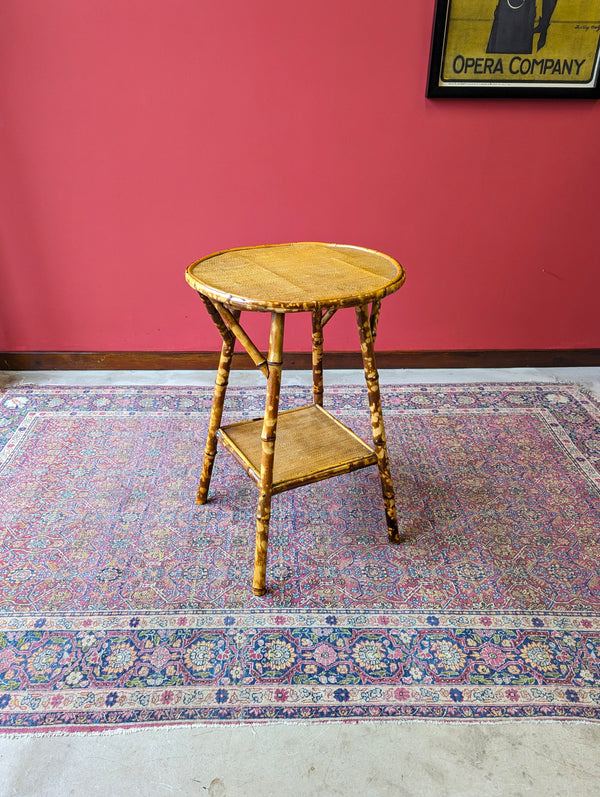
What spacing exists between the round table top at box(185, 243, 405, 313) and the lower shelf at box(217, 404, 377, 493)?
0.50 metres

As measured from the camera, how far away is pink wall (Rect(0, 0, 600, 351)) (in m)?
2.38

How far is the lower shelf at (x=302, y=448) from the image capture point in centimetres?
171

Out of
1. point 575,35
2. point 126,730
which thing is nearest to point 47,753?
point 126,730

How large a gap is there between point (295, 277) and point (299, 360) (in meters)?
1.31

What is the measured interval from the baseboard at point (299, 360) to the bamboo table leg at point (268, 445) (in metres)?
1.37

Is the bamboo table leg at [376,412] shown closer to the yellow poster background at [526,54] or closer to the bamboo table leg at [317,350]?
the bamboo table leg at [317,350]

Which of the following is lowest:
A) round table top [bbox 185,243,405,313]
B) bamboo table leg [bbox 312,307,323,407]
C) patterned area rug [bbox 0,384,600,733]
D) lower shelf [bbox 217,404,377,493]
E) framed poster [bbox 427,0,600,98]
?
patterned area rug [bbox 0,384,600,733]

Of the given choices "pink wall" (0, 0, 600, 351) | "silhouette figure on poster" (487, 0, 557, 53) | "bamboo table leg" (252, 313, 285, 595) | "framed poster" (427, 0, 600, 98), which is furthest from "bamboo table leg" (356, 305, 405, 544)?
"silhouette figure on poster" (487, 0, 557, 53)

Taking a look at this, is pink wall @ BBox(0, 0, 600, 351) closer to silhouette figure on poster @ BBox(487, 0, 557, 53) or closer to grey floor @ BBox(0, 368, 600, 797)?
silhouette figure on poster @ BBox(487, 0, 557, 53)

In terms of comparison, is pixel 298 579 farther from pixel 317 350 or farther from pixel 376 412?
pixel 317 350

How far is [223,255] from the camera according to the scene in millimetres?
1854

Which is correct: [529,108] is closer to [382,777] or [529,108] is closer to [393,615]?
[393,615]

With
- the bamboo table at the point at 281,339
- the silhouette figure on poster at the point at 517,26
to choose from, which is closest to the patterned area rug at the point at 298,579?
the bamboo table at the point at 281,339

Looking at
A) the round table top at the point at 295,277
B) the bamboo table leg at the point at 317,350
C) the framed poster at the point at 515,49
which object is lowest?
the bamboo table leg at the point at 317,350
